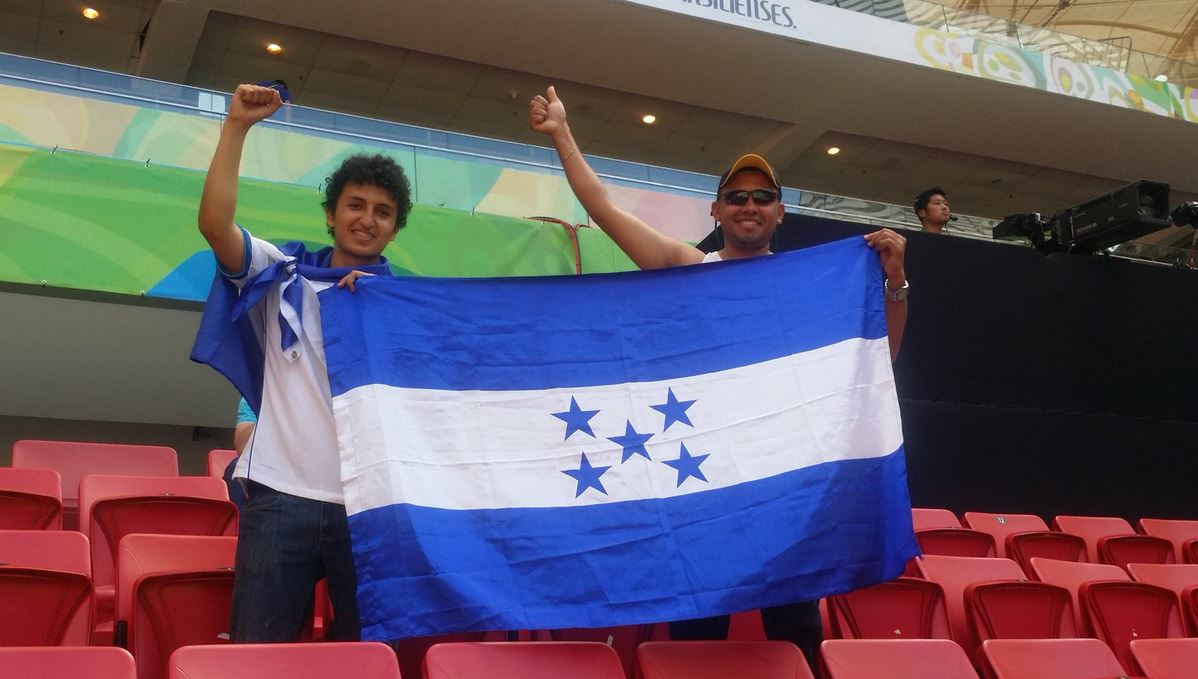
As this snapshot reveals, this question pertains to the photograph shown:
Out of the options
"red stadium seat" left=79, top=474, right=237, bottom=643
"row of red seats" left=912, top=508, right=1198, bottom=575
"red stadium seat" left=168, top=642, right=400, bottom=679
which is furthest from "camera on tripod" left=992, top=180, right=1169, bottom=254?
"red stadium seat" left=168, top=642, right=400, bottom=679

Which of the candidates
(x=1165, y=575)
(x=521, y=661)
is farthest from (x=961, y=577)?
(x=521, y=661)

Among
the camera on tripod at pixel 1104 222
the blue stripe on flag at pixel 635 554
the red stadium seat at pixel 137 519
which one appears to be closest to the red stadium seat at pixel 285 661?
the blue stripe on flag at pixel 635 554

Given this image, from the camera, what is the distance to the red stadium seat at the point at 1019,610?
353cm

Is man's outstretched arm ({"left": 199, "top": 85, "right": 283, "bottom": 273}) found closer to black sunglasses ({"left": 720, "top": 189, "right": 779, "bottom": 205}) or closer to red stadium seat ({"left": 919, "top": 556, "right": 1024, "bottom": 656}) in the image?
black sunglasses ({"left": 720, "top": 189, "right": 779, "bottom": 205})

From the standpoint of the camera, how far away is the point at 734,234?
2.90 metres

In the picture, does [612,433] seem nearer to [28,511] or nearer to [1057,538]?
[28,511]

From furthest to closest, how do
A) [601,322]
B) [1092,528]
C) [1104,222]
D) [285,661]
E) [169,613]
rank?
[1104,222]
[1092,528]
[601,322]
[169,613]
[285,661]

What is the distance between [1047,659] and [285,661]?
2.04 m

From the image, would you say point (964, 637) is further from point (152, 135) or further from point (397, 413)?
point (152, 135)

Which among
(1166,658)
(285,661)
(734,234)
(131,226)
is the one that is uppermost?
(131,226)

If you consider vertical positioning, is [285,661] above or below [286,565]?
below

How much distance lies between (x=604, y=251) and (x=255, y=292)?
4.78 m

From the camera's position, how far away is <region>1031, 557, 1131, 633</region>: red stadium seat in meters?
4.12

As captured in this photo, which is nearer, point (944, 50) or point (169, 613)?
point (169, 613)
